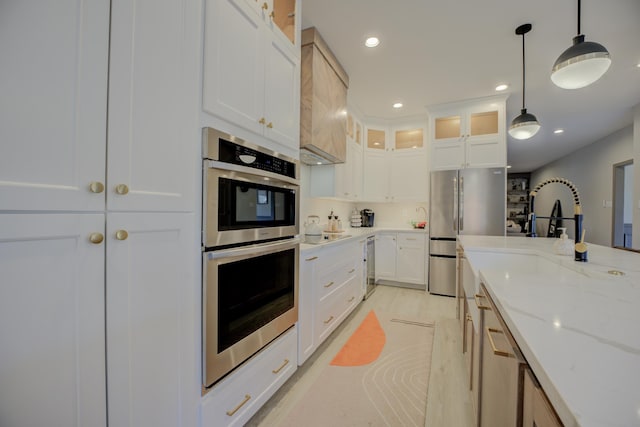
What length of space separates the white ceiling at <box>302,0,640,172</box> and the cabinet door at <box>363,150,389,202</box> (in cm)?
70

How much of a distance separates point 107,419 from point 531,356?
1.15 meters

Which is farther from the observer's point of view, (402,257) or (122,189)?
(402,257)

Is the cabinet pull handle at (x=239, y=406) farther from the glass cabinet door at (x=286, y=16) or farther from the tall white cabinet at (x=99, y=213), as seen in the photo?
the glass cabinet door at (x=286, y=16)

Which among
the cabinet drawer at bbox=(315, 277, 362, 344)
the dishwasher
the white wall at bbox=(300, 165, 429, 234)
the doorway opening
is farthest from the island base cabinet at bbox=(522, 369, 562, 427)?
the doorway opening

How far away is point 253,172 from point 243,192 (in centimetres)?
12

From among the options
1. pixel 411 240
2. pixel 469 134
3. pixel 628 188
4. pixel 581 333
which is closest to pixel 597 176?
pixel 628 188

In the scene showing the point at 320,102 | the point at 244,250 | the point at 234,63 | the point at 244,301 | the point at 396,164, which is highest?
the point at 320,102

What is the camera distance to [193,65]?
108 cm

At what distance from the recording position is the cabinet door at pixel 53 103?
0.62 m

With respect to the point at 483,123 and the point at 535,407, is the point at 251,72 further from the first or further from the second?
the point at 483,123

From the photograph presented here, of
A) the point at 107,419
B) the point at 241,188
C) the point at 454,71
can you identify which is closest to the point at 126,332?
the point at 107,419

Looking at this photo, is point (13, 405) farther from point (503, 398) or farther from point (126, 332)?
point (503, 398)

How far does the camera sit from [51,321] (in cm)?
69

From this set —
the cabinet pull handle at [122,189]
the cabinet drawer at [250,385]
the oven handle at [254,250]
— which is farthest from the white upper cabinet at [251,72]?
the cabinet drawer at [250,385]
